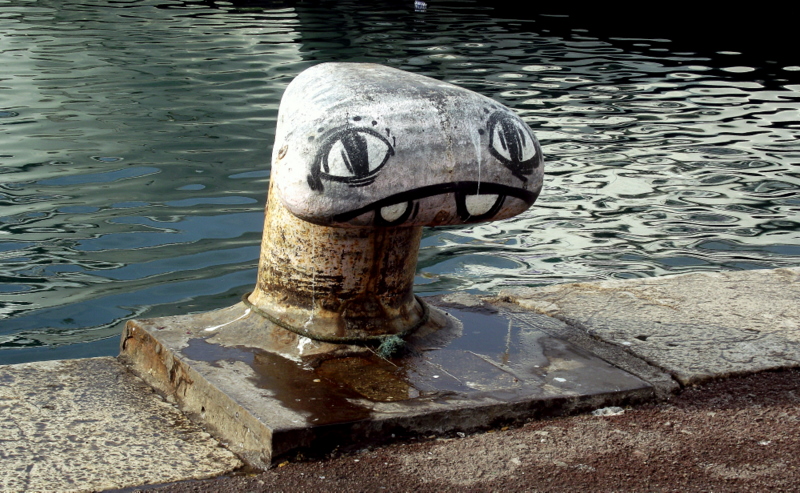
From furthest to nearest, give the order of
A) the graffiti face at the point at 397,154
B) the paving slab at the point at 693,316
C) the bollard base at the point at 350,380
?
1. the paving slab at the point at 693,316
2. the graffiti face at the point at 397,154
3. the bollard base at the point at 350,380

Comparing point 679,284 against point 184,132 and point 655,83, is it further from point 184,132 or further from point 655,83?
point 655,83

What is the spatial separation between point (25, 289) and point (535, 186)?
3.51 m

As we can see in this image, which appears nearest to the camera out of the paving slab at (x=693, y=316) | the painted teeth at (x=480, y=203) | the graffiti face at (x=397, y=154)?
the graffiti face at (x=397, y=154)

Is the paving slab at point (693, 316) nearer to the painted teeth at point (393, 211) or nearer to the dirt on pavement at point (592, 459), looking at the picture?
the dirt on pavement at point (592, 459)

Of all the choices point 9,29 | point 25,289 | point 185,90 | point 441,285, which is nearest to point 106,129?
point 185,90

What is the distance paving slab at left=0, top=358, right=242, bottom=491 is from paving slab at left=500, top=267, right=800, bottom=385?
1.68m

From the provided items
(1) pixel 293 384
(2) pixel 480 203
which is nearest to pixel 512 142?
(2) pixel 480 203

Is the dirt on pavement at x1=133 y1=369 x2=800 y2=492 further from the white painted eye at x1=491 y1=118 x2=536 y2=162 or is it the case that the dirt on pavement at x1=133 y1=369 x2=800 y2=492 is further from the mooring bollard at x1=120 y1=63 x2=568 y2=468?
the white painted eye at x1=491 y1=118 x2=536 y2=162

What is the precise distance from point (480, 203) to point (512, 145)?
216 millimetres

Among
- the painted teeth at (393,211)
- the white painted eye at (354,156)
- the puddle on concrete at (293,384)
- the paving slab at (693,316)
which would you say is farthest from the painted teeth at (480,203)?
the paving slab at (693,316)

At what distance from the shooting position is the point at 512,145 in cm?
298

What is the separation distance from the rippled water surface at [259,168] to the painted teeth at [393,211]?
92.9 inches

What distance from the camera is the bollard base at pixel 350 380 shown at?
8.83 ft

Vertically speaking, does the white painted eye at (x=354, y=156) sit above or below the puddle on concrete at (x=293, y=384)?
above
